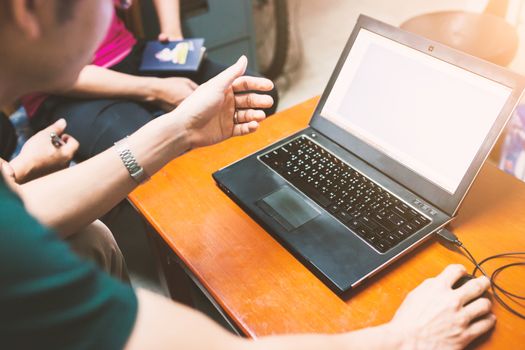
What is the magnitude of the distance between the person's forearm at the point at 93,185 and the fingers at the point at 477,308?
0.60 metres

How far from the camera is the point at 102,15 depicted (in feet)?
1.73

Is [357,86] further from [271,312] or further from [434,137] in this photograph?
[271,312]

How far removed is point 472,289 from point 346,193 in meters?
0.28

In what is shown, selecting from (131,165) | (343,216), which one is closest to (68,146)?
(131,165)

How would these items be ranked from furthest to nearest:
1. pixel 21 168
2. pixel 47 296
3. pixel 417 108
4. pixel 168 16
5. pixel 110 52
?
pixel 168 16 → pixel 110 52 → pixel 21 168 → pixel 417 108 → pixel 47 296

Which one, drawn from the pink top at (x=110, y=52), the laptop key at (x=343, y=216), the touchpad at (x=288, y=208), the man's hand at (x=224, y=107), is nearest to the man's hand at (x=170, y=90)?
the pink top at (x=110, y=52)

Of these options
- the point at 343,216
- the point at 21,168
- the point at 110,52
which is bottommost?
the point at 21,168

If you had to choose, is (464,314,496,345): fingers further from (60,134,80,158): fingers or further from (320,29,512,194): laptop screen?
(60,134,80,158): fingers

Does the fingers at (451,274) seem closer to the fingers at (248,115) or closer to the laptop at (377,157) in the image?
the laptop at (377,157)

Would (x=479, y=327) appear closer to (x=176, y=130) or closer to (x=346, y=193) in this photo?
(x=346, y=193)

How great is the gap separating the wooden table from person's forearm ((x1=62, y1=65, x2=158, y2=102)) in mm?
478

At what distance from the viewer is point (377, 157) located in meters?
0.94

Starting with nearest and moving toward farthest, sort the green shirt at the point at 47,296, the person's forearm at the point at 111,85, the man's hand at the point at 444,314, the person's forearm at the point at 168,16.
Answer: the green shirt at the point at 47,296 → the man's hand at the point at 444,314 → the person's forearm at the point at 111,85 → the person's forearm at the point at 168,16

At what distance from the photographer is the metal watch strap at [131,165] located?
2.93 ft
